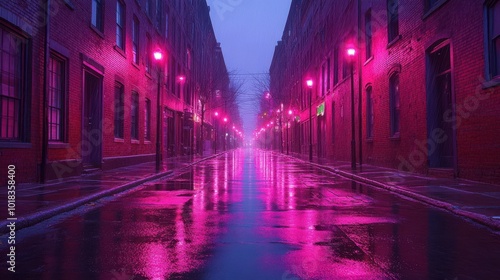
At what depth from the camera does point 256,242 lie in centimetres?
553

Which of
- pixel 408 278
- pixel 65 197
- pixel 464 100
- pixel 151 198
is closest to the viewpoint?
pixel 408 278

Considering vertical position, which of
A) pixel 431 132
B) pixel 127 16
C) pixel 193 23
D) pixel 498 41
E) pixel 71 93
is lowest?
pixel 431 132

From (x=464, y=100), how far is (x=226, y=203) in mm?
8161

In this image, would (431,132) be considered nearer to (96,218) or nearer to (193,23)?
(96,218)

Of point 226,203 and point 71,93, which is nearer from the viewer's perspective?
point 226,203

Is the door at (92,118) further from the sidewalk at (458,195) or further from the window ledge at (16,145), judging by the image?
the sidewalk at (458,195)

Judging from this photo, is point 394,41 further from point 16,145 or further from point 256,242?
point 256,242

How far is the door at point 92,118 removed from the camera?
54.1 feet

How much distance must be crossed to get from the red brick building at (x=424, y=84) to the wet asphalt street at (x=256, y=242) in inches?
181

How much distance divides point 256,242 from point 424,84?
1205 centimetres

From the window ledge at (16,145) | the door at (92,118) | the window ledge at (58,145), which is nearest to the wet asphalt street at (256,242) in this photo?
the window ledge at (16,145)

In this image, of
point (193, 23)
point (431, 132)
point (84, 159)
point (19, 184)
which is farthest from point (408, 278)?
point (193, 23)

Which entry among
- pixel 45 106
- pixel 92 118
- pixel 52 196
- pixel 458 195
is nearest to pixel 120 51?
pixel 92 118

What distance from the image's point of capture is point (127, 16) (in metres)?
20.4
